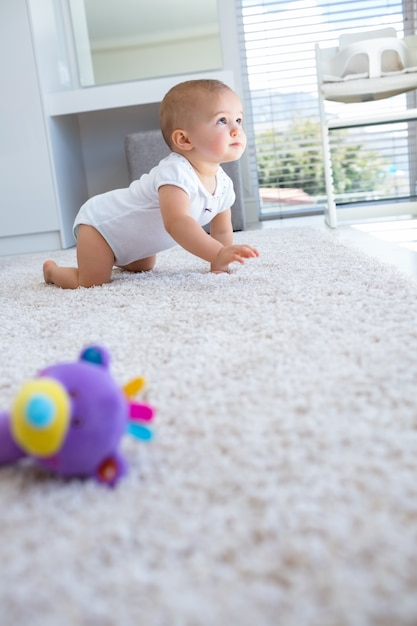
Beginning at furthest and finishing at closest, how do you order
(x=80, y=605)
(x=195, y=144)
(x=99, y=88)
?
(x=99, y=88), (x=195, y=144), (x=80, y=605)

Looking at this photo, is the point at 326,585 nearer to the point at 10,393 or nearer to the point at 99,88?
the point at 10,393

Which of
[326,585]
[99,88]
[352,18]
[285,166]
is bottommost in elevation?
[326,585]

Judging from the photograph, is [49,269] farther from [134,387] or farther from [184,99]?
[134,387]

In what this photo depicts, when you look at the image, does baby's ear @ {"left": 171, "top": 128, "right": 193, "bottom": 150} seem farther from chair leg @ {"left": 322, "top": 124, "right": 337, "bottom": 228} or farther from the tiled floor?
chair leg @ {"left": 322, "top": 124, "right": 337, "bottom": 228}

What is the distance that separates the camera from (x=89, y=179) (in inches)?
111

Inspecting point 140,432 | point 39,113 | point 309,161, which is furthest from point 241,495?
point 309,161

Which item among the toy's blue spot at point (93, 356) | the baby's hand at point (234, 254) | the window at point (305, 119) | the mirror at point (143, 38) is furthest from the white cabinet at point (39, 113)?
the toy's blue spot at point (93, 356)

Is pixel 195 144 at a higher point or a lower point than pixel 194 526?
higher

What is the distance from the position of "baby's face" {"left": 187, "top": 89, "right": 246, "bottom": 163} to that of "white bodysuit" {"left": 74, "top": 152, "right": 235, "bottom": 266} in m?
0.05

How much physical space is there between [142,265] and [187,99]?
0.41 meters

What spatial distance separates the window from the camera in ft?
9.22

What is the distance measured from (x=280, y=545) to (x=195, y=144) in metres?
0.94

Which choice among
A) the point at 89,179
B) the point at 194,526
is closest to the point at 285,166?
the point at 89,179

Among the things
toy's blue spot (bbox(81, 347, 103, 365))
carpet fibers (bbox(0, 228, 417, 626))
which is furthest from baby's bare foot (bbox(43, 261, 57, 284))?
toy's blue spot (bbox(81, 347, 103, 365))
